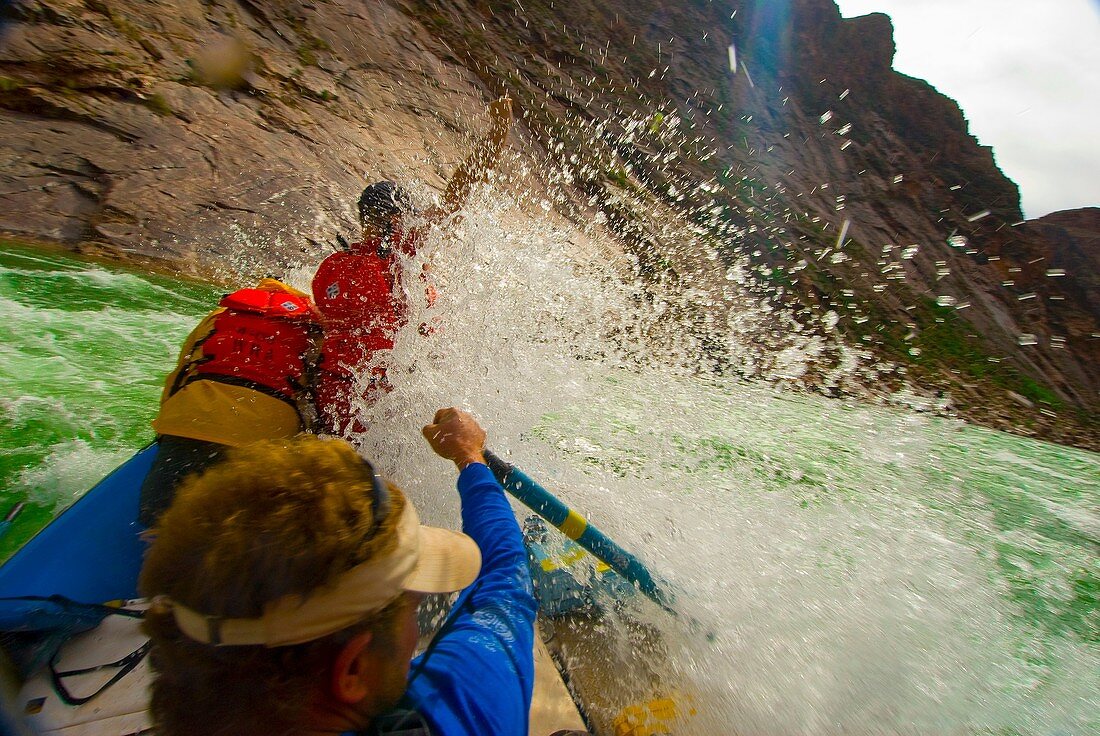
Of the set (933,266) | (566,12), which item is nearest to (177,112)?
(566,12)

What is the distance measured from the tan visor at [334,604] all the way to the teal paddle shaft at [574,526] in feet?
3.04

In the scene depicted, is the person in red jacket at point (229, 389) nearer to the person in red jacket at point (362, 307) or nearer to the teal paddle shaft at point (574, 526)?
the person in red jacket at point (362, 307)

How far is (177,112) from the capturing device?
629 centimetres

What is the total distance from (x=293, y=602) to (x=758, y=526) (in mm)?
3006

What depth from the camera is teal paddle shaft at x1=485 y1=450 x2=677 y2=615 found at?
1.80m

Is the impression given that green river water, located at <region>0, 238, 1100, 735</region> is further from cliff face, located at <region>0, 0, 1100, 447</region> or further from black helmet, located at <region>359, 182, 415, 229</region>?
cliff face, located at <region>0, 0, 1100, 447</region>

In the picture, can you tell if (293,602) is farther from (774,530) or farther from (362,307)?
(774,530)

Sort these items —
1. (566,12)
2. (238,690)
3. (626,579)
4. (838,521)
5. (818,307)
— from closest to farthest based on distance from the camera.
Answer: (238,690)
(626,579)
(838,521)
(818,307)
(566,12)

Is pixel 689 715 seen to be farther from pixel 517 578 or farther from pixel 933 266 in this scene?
pixel 933 266

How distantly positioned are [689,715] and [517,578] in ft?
3.75

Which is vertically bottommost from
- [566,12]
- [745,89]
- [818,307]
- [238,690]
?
[238,690]

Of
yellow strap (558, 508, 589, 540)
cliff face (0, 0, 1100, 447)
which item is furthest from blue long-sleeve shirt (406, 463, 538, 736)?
cliff face (0, 0, 1100, 447)

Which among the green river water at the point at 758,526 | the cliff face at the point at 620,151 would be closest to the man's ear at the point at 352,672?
the green river water at the point at 758,526

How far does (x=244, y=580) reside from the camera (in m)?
0.60
